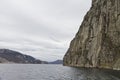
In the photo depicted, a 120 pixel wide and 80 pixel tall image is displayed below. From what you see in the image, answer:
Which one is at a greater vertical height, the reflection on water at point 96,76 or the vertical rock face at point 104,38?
the vertical rock face at point 104,38

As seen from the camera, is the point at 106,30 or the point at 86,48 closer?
the point at 106,30

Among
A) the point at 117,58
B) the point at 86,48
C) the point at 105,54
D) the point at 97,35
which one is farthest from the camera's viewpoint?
the point at 86,48

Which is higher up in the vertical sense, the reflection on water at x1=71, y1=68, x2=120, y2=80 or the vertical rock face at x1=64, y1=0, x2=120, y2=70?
the vertical rock face at x1=64, y1=0, x2=120, y2=70

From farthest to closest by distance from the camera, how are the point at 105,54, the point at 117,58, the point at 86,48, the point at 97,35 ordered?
the point at 86,48
the point at 97,35
the point at 105,54
the point at 117,58

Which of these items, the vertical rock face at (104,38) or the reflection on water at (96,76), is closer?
the reflection on water at (96,76)

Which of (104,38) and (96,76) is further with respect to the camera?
(104,38)

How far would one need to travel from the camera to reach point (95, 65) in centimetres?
17425

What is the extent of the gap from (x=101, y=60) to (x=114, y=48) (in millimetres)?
12636

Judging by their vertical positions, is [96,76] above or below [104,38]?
below

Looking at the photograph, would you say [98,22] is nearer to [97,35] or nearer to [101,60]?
[97,35]

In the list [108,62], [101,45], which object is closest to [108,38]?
[101,45]

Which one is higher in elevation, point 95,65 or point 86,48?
point 86,48

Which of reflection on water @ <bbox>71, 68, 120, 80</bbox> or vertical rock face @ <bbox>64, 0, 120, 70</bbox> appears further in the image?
vertical rock face @ <bbox>64, 0, 120, 70</bbox>

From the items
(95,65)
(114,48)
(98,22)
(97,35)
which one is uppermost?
(98,22)
